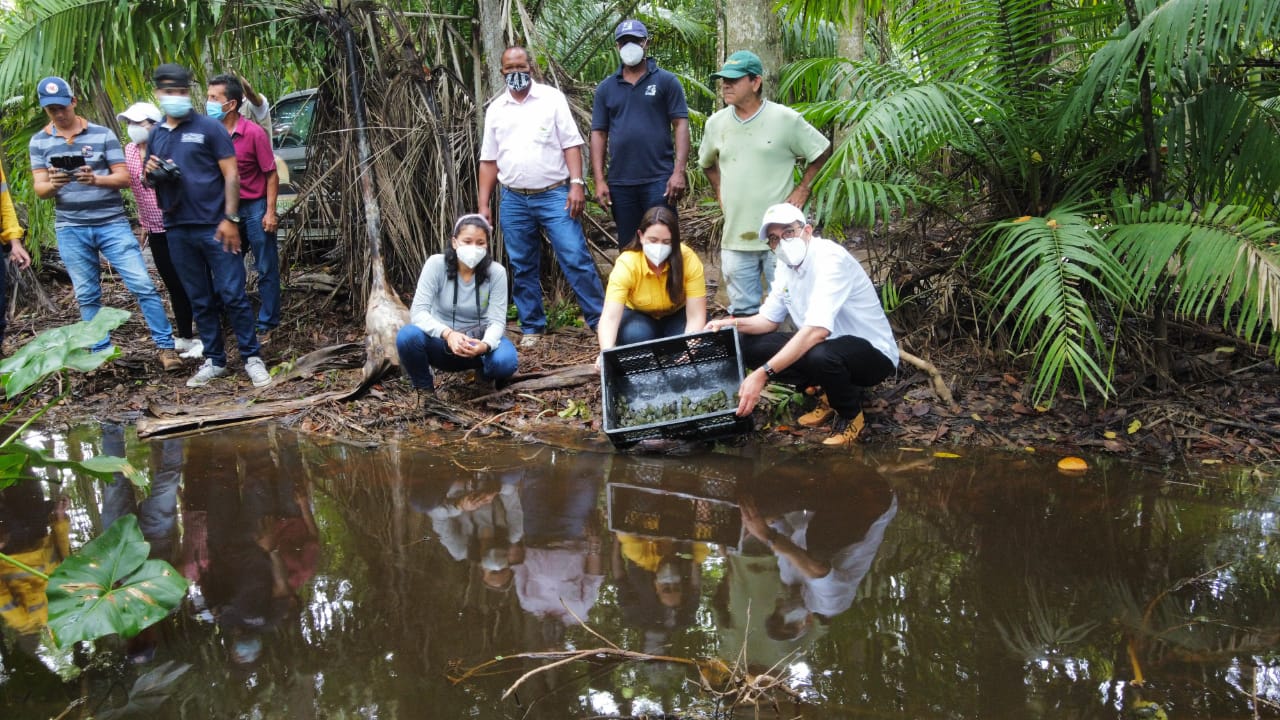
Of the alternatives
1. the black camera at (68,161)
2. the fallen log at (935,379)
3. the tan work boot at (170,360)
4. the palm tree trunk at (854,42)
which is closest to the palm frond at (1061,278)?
the fallen log at (935,379)

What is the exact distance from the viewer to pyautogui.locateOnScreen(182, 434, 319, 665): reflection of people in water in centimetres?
298

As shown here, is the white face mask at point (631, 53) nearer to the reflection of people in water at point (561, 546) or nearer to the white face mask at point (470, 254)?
the white face mask at point (470, 254)

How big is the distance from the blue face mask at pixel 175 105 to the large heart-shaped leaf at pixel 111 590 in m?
3.74

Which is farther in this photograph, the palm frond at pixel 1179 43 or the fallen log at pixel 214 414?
the fallen log at pixel 214 414

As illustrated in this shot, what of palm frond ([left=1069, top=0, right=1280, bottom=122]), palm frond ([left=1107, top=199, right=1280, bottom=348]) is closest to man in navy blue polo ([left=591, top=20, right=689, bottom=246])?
palm frond ([left=1069, top=0, right=1280, bottom=122])

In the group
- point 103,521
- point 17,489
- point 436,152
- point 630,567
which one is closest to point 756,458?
point 630,567

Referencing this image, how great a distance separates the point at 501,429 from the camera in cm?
501

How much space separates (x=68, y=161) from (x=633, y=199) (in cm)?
358

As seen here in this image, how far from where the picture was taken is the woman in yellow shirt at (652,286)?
4.74 m

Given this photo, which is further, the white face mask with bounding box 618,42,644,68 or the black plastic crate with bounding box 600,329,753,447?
the white face mask with bounding box 618,42,644,68

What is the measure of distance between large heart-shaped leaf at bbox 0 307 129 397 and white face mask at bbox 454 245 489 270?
2.23 metres

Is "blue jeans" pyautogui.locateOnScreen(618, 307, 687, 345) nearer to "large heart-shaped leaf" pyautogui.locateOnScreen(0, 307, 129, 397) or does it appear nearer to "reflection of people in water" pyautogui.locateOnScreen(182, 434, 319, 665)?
"reflection of people in water" pyautogui.locateOnScreen(182, 434, 319, 665)

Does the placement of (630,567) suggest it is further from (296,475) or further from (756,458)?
(296,475)

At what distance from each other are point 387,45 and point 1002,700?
649 cm
